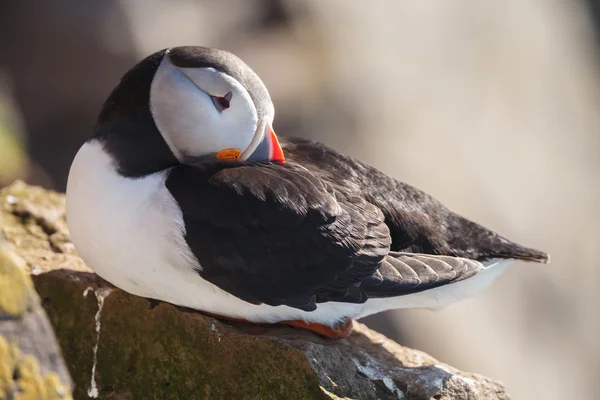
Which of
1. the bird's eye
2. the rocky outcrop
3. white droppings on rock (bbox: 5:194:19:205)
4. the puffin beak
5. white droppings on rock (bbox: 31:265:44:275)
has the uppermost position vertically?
the bird's eye

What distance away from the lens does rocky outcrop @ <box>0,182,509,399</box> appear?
368 centimetres

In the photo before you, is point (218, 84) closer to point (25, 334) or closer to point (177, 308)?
point (177, 308)

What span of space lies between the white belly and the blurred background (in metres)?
3.86

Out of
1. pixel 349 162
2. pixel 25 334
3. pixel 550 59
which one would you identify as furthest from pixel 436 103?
pixel 25 334

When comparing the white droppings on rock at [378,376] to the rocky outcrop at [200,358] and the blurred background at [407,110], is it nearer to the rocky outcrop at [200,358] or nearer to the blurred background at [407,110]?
the rocky outcrop at [200,358]

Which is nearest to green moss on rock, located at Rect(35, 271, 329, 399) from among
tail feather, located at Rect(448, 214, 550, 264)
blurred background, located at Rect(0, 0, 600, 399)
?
tail feather, located at Rect(448, 214, 550, 264)

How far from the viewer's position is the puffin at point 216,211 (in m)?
3.48

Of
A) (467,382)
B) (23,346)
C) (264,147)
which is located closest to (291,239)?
(264,147)

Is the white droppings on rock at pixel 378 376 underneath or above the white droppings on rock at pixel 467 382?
underneath

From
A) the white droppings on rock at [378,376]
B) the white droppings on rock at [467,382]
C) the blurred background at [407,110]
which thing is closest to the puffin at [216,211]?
the white droppings on rock at [378,376]

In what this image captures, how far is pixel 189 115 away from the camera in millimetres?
3561

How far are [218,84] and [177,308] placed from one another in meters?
1.04

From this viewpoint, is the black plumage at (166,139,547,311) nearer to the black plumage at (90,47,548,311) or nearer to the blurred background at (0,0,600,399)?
the black plumage at (90,47,548,311)

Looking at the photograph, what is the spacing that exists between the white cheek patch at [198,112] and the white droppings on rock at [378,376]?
3.55 feet
